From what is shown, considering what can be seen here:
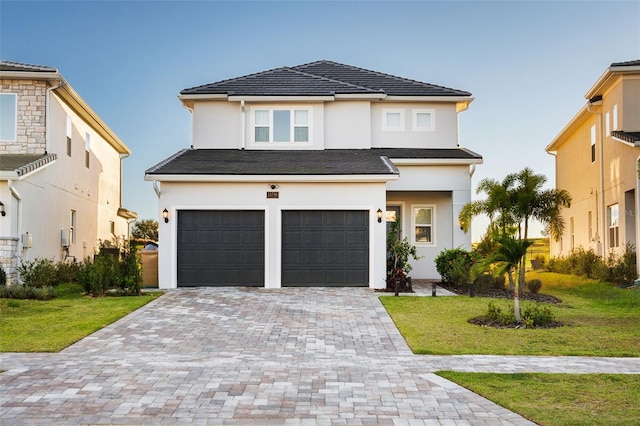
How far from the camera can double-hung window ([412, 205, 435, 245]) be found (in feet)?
68.5

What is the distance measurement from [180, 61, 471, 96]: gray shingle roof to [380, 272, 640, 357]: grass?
8495mm

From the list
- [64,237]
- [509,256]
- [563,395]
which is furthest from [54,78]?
[563,395]

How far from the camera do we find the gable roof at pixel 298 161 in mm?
17031

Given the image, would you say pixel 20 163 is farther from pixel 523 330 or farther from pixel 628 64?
pixel 628 64

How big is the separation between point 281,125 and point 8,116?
28.4ft

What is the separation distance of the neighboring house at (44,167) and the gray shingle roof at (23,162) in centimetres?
3

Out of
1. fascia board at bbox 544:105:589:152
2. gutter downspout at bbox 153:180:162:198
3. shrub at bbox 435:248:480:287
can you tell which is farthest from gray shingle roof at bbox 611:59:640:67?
gutter downspout at bbox 153:180:162:198

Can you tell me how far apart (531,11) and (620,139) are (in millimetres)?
4954

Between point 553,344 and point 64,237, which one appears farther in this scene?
point 64,237

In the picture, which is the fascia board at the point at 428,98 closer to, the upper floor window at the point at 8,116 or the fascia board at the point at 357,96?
the fascia board at the point at 357,96

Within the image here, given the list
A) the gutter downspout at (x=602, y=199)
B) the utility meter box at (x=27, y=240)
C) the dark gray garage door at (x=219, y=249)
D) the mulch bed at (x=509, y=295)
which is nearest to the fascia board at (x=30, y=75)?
the utility meter box at (x=27, y=240)

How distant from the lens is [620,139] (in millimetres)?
18531

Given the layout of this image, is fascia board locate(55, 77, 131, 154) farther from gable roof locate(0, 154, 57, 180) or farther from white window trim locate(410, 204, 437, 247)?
white window trim locate(410, 204, 437, 247)

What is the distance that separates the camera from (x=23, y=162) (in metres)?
17.3
